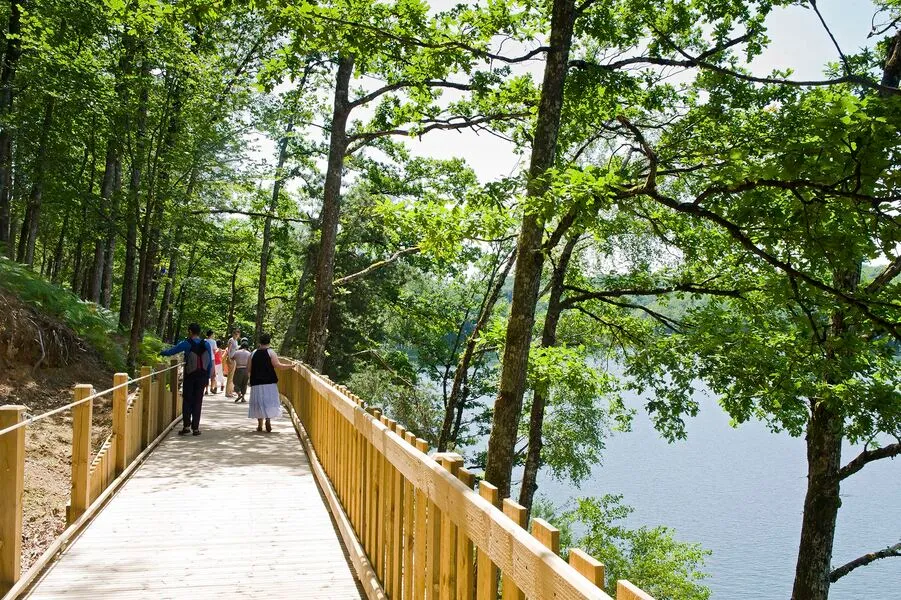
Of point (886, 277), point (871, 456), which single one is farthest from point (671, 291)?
point (871, 456)

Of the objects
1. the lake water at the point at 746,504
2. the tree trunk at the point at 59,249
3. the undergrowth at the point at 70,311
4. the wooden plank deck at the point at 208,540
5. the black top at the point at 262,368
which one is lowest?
the lake water at the point at 746,504

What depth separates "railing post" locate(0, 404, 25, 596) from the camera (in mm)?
4637

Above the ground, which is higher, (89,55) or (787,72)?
(89,55)

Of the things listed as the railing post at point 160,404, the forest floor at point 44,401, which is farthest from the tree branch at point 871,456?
the forest floor at point 44,401

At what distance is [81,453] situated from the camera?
265 inches

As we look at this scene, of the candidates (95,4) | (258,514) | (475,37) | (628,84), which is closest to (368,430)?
(258,514)

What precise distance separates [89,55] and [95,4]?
150 cm

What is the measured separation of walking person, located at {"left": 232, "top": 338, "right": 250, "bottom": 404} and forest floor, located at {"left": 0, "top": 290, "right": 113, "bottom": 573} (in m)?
2.98

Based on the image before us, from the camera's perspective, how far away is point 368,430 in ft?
18.8

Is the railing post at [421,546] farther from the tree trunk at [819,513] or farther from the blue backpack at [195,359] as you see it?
the tree trunk at [819,513]

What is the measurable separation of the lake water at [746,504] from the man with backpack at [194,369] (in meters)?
27.3

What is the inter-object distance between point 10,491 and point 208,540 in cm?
202

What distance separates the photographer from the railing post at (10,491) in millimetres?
4637

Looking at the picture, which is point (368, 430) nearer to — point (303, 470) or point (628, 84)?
point (303, 470)
